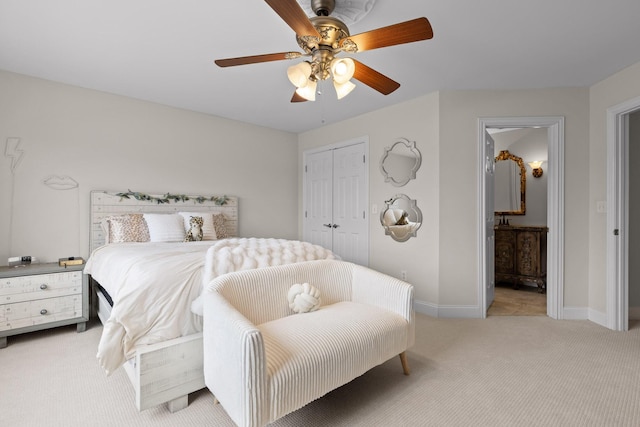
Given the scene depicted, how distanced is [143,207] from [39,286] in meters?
1.20

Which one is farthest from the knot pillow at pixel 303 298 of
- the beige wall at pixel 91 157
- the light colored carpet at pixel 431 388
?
the beige wall at pixel 91 157

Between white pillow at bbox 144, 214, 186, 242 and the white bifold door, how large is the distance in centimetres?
206

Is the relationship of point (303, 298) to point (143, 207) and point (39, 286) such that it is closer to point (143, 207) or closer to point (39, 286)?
point (39, 286)

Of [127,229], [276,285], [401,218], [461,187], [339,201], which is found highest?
[461,187]

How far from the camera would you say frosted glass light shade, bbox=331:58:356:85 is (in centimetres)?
175

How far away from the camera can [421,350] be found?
2.51m

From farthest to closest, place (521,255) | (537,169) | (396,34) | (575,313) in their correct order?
(537,169) → (521,255) → (575,313) → (396,34)

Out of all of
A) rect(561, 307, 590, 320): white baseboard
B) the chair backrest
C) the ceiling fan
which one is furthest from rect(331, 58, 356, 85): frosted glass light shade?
rect(561, 307, 590, 320): white baseboard

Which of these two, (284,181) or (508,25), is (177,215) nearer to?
(284,181)

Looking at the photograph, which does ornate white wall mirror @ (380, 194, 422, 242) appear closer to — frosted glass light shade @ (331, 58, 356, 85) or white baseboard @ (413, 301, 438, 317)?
white baseboard @ (413, 301, 438, 317)

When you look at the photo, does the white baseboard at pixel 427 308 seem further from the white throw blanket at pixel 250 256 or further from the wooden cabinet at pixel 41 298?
the wooden cabinet at pixel 41 298

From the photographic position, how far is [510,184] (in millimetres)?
4914

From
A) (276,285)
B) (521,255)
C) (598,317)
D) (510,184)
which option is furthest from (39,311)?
(510,184)

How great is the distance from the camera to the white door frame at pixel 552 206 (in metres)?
3.20
